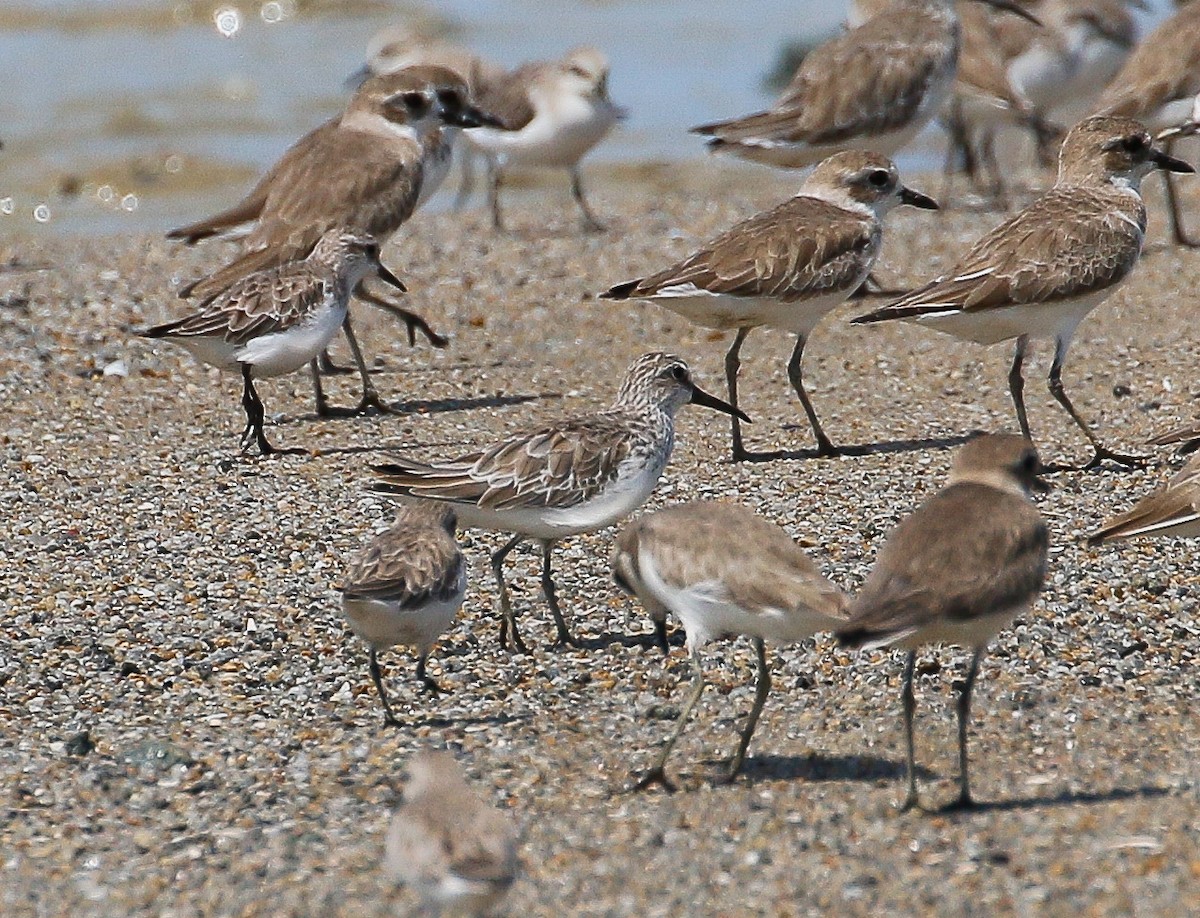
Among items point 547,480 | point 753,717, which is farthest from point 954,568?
point 547,480

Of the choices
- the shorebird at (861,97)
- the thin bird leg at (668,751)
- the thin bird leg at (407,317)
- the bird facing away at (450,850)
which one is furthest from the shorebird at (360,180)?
the bird facing away at (450,850)

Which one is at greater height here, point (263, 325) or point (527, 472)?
point (527, 472)

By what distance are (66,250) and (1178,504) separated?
9.46 m

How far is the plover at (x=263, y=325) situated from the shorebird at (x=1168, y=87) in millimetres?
5668

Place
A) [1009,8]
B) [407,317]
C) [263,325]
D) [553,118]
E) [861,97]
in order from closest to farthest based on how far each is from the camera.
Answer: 1. [263,325]
2. [407,317]
3. [861,97]
4. [553,118]
5. [1009,8]

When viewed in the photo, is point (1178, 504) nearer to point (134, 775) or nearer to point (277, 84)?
point (134, 775)

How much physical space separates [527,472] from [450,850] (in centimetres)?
230

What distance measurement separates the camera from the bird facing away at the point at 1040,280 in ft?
27.2

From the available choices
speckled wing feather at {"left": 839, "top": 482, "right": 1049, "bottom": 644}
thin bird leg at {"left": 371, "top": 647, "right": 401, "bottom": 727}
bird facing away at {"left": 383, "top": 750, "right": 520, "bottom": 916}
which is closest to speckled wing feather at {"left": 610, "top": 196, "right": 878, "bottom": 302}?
thin bird leg at {"left": 371, "top": 647, "right": 401, "bottom": 727}

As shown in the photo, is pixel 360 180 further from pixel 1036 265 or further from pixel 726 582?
pixel 726 582

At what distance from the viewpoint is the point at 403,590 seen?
5.70m

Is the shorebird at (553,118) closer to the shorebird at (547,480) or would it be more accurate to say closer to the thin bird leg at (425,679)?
the shorebird at (547,480)

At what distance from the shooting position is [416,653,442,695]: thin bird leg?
245 inches

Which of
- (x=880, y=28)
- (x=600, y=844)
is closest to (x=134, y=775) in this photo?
(x=600, y=844)
